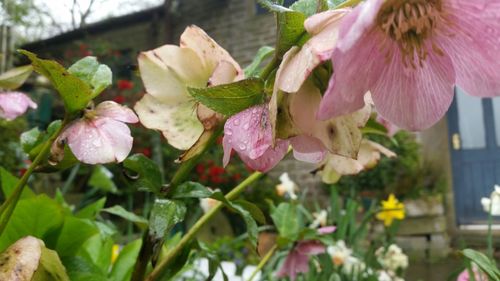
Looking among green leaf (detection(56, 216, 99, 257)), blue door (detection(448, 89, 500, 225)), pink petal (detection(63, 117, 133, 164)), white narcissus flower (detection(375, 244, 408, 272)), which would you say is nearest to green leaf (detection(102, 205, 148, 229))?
green leaf (detection(56, 216, 99, 257))

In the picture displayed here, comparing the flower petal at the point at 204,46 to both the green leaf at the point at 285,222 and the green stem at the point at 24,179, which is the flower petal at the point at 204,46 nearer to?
the green stem at the point at 24,179

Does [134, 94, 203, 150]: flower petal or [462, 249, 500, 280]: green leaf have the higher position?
[134, 94, 203, 150]: flower petal

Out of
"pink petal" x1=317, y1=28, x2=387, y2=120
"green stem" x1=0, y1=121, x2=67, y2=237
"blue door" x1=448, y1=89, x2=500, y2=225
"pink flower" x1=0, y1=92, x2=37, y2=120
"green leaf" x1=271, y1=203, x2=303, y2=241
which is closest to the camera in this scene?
"pink petal" x1=317, y1=28, x2=387, y2=120

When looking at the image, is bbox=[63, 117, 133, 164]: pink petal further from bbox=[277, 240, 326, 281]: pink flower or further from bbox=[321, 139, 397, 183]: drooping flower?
bbox=[277, 240, 326, 281]: pink flower

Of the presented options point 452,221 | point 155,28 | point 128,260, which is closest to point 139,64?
point 128,260

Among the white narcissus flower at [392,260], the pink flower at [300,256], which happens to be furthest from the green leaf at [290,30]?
the white narcissus flower at [392,260]

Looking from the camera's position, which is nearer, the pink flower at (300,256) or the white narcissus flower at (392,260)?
the pink flower at (300,256)

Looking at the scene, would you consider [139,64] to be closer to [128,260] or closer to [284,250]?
[128,260]
